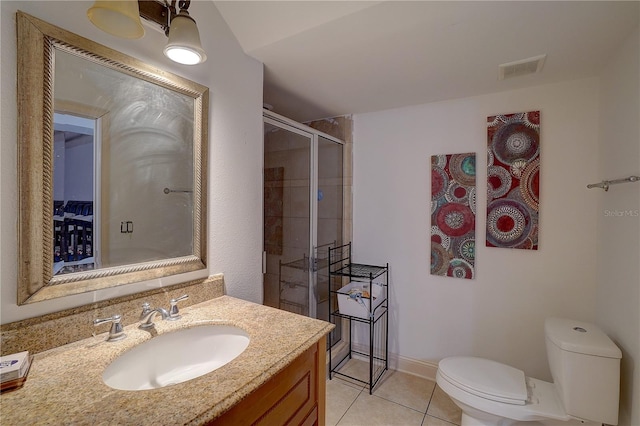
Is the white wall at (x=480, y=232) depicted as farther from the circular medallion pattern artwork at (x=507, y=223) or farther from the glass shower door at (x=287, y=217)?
the glass shower door at (x=287, y=217)

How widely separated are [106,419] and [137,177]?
0.80 m

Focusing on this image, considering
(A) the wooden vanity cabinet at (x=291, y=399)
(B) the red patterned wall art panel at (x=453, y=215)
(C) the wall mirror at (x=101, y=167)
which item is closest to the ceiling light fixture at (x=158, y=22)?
(C) the wall mirror at (x=101, y=167)

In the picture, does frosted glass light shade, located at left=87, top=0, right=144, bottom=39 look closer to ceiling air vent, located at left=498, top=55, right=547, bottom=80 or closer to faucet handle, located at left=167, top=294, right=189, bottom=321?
faucet handle, located at left=167, top=294, right=189, bottom=321

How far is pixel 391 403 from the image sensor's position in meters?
1.89

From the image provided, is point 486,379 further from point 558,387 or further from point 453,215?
point 453,215

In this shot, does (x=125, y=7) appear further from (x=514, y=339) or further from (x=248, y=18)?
(x=514, y=339)

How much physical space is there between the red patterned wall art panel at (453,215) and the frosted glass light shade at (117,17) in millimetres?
1950

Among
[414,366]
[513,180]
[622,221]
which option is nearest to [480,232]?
[513,180]

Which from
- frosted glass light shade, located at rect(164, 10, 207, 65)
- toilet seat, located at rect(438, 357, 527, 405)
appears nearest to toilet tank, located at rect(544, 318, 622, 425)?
toilet seat, located at rect(438, 357, 527, 405)

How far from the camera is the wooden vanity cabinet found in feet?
2.36

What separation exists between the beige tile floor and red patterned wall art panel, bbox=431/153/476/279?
0.85m

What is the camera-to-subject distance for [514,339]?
6.23 ft

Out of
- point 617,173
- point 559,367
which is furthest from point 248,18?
point 559,367

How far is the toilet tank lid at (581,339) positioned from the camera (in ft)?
4.21
